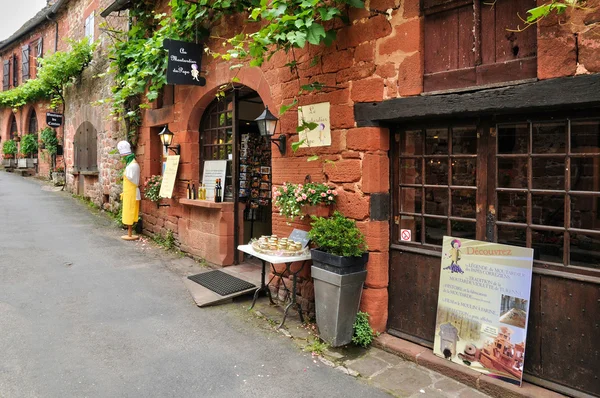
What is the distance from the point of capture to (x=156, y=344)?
3.90 m

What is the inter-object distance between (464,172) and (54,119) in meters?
14.9

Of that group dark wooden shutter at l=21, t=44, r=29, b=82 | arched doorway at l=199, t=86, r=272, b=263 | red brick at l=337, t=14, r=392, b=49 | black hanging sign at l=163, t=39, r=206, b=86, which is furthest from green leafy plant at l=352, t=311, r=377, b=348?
dark wooden shutter at l=21, t=44, r=29, b=82

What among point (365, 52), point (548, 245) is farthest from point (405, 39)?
point (548, 245)

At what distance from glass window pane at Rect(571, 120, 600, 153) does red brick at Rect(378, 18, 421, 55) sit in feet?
4.75

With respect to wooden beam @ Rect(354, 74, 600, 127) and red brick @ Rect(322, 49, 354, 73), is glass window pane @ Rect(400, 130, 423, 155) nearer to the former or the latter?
wooden beam @ Rect(354, 74, 600, 127)

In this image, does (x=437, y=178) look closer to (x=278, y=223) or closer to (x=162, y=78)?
(x=278, y=223)

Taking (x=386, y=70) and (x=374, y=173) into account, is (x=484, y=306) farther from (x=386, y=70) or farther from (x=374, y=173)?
(x=386, y=70)

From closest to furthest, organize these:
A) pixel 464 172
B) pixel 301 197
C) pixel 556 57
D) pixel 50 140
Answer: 1. pixel 556 57
2. pixel 464 172
3. pixel 301 197
4. pixel 50 140

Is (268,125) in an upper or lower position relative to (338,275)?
upper

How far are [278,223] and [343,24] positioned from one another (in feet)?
8.11

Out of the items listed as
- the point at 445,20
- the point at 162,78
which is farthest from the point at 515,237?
the point at 162,78

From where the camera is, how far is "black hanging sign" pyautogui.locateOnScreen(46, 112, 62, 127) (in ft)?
46.4

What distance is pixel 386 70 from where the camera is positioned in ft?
12.6

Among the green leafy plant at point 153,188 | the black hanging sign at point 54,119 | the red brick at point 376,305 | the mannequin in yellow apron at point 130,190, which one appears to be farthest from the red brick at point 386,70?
the black hanging sign at point 54,119
